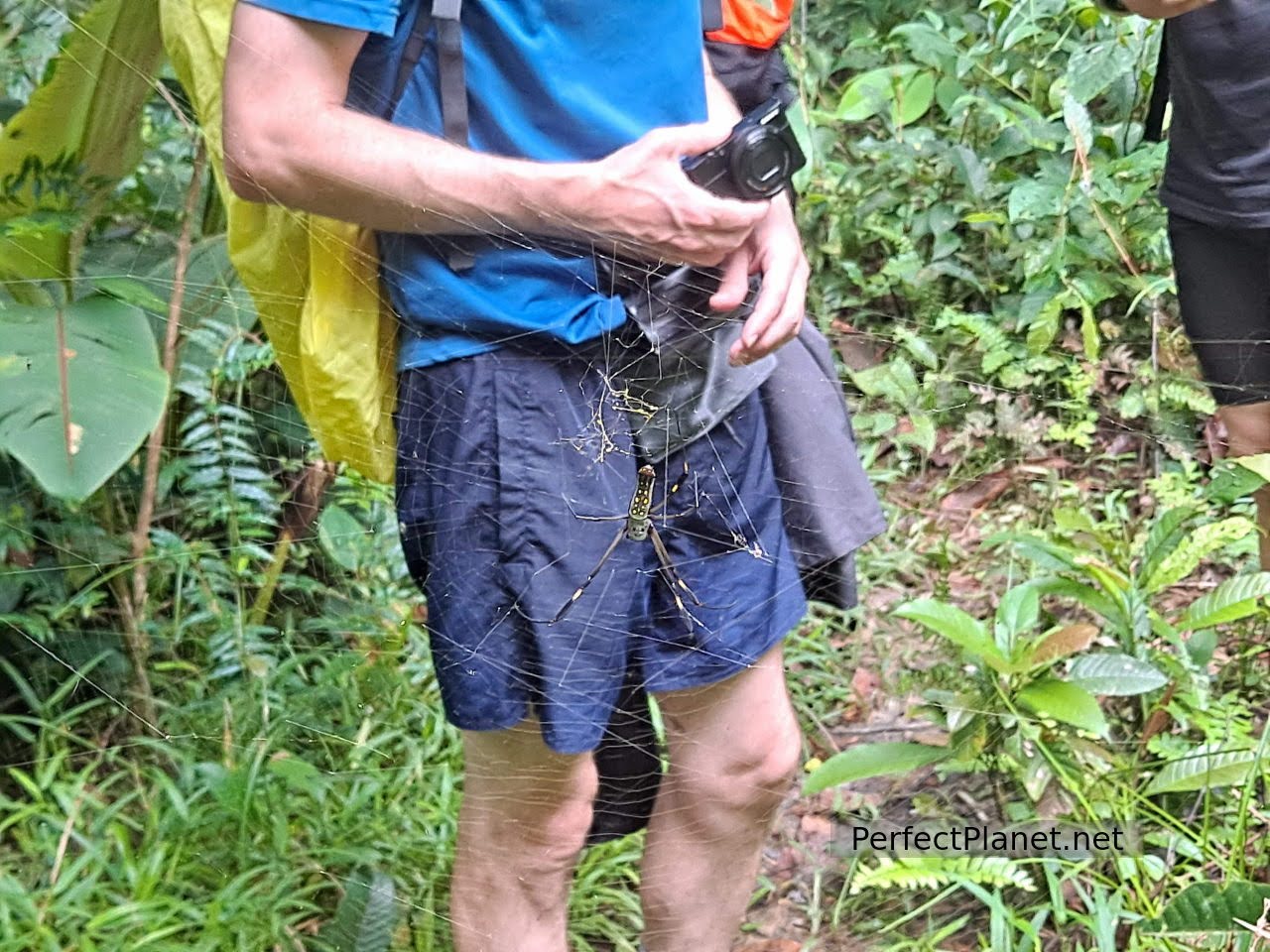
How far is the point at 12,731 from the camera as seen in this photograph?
1.11 metres

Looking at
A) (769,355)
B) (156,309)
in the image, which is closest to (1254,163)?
(769,355)

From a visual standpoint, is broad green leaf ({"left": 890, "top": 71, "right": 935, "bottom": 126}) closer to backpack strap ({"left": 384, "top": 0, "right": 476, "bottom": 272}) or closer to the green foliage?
backpack strap ({"left": 384, "top": 0, "right": 476, "bottom": 272})

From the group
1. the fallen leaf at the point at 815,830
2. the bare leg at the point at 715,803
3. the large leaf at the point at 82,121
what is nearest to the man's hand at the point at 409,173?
the large leaf at the point at 82,121

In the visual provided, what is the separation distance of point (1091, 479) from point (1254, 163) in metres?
0.28

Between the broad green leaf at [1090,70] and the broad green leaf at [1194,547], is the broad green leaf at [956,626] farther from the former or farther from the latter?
the broad green leaf at [1090,70]

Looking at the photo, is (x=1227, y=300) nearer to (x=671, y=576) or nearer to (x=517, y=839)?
(x=671, y=576)

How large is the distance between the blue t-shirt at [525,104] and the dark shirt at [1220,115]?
1.43 ft

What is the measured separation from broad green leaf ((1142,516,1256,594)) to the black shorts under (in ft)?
0.32

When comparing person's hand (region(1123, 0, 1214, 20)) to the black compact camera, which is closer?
the black compact camera

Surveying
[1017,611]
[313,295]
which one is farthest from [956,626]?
[313,295]

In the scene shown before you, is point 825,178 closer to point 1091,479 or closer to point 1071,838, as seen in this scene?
point 1091,479

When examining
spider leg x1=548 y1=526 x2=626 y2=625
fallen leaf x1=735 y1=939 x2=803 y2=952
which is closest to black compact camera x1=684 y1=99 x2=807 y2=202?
spider leg x1=548 y1=526 x2=626 y2=625

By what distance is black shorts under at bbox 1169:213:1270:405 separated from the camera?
80cm

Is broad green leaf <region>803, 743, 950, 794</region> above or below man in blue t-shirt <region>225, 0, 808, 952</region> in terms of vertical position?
below
